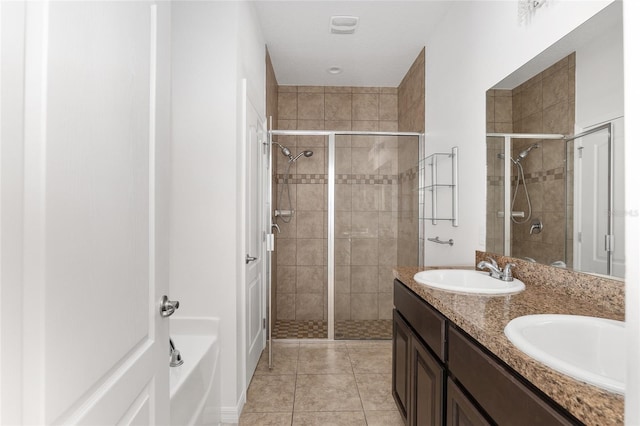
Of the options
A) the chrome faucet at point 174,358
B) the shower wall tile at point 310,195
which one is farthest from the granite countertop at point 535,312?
the shower wall tile at point 310,195

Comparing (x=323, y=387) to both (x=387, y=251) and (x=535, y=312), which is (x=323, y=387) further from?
(x=535, y=312)

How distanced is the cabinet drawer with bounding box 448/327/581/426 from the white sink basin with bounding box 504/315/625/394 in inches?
4.0

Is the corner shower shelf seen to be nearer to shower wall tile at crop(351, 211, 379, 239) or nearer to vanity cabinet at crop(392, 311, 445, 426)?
shower wall tile at crop(351, 211, 379, 239)

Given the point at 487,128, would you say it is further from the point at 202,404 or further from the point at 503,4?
the point at 202,404

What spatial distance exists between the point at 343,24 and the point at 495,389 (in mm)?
2714

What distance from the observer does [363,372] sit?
107 inches

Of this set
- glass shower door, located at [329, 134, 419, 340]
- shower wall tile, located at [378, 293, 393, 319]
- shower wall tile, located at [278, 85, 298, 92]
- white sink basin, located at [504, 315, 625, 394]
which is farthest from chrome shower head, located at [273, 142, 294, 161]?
white sink basin, located at [504, 315, 625, 394]

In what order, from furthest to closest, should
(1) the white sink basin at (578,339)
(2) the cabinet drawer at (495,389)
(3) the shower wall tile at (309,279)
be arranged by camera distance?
(3) the shower wall tile at (309,279), (1) the white sink basin at (578,339), (2) the cabinet drawer at (495,389)

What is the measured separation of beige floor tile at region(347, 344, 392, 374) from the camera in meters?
2.77

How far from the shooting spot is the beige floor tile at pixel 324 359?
2.76m

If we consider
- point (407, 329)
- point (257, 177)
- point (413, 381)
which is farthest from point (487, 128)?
point (257, 177)

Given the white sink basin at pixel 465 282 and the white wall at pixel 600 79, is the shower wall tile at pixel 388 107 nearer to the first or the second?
the white sink basin at pixel 465 282

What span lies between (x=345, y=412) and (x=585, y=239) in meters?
1.63

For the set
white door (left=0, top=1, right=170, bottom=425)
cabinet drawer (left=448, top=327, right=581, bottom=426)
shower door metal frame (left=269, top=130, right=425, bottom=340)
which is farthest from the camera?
shower door metal frame (left=269, top=130, right=425, bottom=340)
